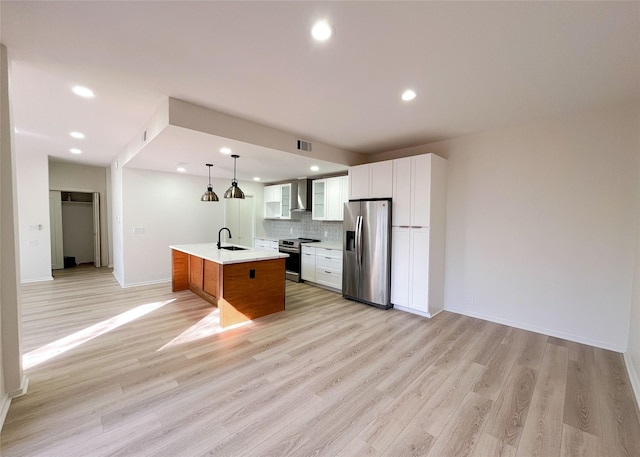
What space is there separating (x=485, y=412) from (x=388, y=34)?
2827 mm

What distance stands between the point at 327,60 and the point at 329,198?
3.52 m

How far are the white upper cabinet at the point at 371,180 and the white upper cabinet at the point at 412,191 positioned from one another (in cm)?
10

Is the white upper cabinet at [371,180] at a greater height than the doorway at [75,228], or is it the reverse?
the white upper cabinet at [371,180]

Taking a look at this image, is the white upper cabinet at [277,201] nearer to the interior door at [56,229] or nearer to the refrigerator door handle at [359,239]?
the refrigerator door handle at [359,239]

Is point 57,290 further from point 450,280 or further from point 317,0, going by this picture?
→ point 450,280

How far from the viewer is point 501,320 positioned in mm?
3664

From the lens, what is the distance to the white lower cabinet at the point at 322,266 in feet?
16.6

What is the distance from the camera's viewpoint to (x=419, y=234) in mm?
3891

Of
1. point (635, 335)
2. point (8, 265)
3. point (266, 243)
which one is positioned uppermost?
point (8, 265)

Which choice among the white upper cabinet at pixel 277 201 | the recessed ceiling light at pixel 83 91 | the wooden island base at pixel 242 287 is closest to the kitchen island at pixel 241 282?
the wooden island base at pixel 242 287

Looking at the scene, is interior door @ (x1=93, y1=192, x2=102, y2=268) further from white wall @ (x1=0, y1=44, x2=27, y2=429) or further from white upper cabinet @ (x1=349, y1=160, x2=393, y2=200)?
white upper cabinet @ (x1=349, y1=160, x2=393, y2=200)

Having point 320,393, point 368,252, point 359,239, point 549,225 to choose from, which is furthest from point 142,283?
point 549,225

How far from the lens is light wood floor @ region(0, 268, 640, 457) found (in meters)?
1.69

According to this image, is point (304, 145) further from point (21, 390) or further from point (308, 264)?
point (21, 390)
